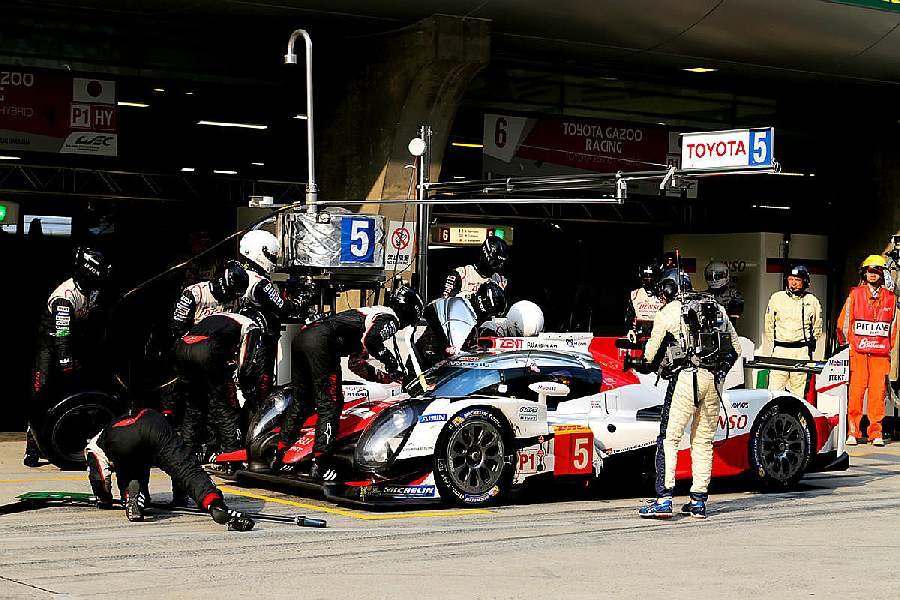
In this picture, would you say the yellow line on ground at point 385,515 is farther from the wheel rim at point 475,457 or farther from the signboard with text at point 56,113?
the signboard with text at point 56,113

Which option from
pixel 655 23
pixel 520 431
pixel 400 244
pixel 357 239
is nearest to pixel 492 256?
pixel 400 244

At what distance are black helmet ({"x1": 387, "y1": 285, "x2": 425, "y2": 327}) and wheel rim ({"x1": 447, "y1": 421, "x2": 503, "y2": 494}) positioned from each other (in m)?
1.73

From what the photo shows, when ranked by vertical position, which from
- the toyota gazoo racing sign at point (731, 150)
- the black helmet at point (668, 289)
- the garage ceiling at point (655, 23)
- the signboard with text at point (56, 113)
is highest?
the garage ceiling at point (655, 23)

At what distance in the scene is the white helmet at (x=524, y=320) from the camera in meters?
14.3

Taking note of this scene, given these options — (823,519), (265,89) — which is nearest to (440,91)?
(265,89)

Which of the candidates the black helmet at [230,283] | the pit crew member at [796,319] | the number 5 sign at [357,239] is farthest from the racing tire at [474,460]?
the pit crew member at [796,319]

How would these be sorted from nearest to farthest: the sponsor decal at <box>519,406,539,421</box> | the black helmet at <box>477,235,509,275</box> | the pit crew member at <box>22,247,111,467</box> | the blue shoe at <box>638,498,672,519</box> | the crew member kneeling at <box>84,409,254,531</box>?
the crew member kneeling at <box>84,409,254,531</box> → the blue shoe at <box>638,498,672,519</box> → the sponsor decal at <box>519,406,539,421</box> → the pit crew member at <box>22,247,111,467</box> → the black helmet at <box>477,235,509,275</box>

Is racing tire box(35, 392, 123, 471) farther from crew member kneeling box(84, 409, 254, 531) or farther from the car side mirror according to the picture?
the car side mirror

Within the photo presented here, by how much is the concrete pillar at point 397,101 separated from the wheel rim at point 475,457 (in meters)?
7.36

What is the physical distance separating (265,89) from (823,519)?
11887 mm

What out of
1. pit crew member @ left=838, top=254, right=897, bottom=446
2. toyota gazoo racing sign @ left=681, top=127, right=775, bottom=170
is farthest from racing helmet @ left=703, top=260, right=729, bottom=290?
pit crew member @ left=838, top=254, right=897, bottom=446

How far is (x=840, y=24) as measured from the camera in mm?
19406

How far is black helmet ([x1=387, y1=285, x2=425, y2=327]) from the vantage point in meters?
12.1

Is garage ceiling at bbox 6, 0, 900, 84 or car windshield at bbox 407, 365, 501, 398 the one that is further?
garage ceiling at bbox 6, 0, 900, 84
